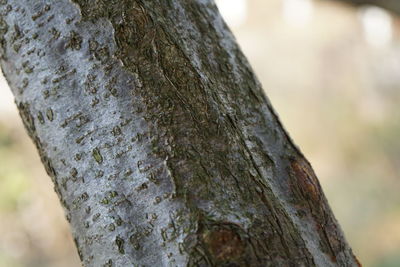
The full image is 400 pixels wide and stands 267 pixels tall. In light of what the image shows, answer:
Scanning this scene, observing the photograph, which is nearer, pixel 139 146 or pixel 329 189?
pixel 139 146

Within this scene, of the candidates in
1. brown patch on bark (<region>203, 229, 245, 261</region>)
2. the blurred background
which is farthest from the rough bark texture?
the blurred background

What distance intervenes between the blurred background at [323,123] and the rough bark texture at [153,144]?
100 inches

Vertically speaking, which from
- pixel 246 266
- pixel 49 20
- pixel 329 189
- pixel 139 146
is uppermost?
pixel 329 189

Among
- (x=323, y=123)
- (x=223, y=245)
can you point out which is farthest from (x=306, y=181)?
(x=323, y=123)

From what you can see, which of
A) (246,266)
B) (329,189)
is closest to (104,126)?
(246,266)

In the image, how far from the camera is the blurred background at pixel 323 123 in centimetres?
387

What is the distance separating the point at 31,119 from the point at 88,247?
0.12 meters

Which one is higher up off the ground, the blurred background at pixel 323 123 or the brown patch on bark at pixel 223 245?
the blurred background at pixel 323 123

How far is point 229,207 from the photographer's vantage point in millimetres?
415

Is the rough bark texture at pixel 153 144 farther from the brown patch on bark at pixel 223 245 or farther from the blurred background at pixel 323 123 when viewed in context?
the blurred background at pixel 323 123

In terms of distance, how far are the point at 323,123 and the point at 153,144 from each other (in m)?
4.77

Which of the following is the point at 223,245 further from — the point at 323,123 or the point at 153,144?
the point at 323,123

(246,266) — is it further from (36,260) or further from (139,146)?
(36,260)

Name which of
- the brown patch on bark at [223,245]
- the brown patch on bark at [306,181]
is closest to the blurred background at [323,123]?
the brown patch on bark at [306,181]
